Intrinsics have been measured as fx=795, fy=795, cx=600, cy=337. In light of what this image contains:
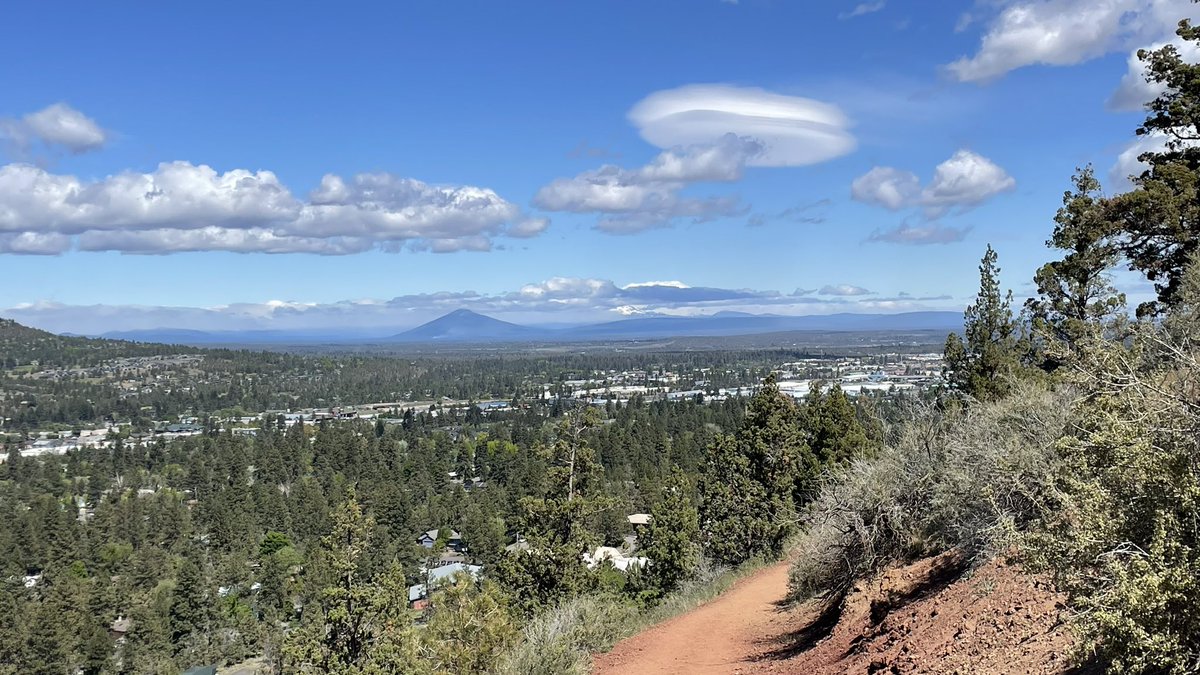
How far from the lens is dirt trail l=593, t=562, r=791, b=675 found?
9922 millimetres

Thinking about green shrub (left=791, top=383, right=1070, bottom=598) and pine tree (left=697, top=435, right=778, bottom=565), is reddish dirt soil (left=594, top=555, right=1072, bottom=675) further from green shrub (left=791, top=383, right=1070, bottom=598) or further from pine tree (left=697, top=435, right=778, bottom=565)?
pine tree (left=697, top=435, right=778, bottom=565)

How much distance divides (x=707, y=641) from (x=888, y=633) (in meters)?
4.02

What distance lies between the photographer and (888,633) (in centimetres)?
751

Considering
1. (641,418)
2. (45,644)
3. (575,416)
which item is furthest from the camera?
(641,418)

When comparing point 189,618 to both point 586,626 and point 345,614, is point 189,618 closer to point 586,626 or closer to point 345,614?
point 345,614

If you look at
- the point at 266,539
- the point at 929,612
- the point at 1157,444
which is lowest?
the point at 266,539

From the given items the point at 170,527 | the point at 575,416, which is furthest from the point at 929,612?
the point at 170,527

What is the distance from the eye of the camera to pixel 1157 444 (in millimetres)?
3963

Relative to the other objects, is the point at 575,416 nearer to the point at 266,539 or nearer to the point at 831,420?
the point at 831,420

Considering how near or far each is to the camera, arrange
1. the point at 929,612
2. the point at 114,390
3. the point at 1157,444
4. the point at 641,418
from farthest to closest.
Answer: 1. the point at 114,390
2. the point at 641,418
3. the point at 929,612
4. the point at 1157,444

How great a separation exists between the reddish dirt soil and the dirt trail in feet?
0.07

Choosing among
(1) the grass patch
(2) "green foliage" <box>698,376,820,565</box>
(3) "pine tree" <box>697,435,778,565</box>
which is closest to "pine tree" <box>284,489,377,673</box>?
(1) the grass patch

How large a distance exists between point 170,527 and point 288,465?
19301mm

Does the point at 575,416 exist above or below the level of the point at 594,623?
above
